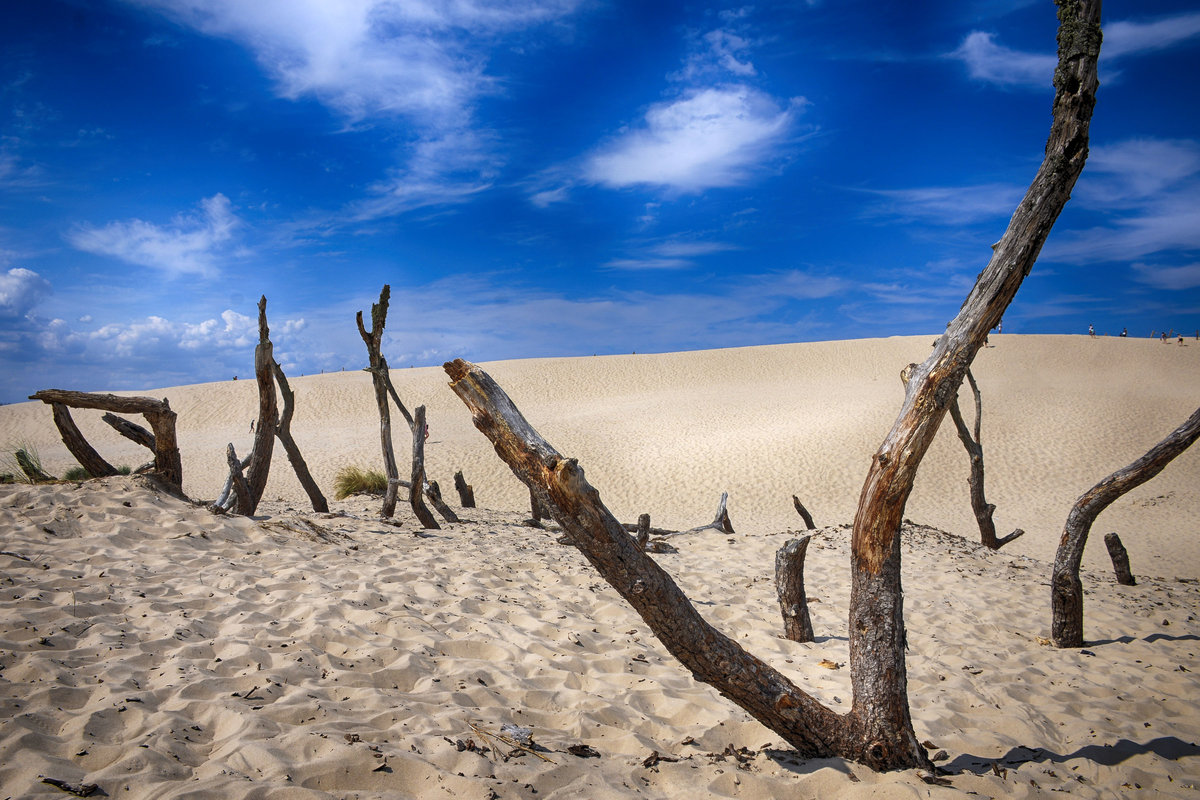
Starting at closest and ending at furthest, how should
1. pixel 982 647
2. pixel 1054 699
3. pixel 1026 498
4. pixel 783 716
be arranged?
pixel 783 716
pixel 1054 699
pixel 982 647
pixel 1026 498

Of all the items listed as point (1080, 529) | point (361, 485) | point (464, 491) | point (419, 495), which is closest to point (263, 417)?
point (419, 495)

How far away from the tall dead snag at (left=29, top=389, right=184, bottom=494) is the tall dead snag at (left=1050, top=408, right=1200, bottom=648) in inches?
368

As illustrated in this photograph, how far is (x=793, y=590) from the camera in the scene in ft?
19.5

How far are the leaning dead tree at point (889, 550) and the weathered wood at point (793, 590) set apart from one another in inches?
105

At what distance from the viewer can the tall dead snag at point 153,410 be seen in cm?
685

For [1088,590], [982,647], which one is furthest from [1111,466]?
[982,647]

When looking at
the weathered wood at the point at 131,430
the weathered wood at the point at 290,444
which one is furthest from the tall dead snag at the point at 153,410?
the weathered wood at the point at 290,444

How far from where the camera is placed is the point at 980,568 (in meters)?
8.98

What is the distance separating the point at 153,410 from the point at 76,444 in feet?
4.75

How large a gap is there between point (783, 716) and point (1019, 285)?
8.44 feet

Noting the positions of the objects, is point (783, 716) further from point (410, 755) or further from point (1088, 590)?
point (1088, 590)

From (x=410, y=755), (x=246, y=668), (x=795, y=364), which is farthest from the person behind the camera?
(x=795, y=364)

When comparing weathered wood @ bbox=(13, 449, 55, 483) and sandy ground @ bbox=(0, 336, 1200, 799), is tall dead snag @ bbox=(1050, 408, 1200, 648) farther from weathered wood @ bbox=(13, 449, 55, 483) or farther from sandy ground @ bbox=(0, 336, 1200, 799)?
weathered wood @ bbox=(13, 449, 55, 483)

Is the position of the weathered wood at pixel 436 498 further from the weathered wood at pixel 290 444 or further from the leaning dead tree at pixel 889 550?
the leaning dead tree at pixel 889 550
